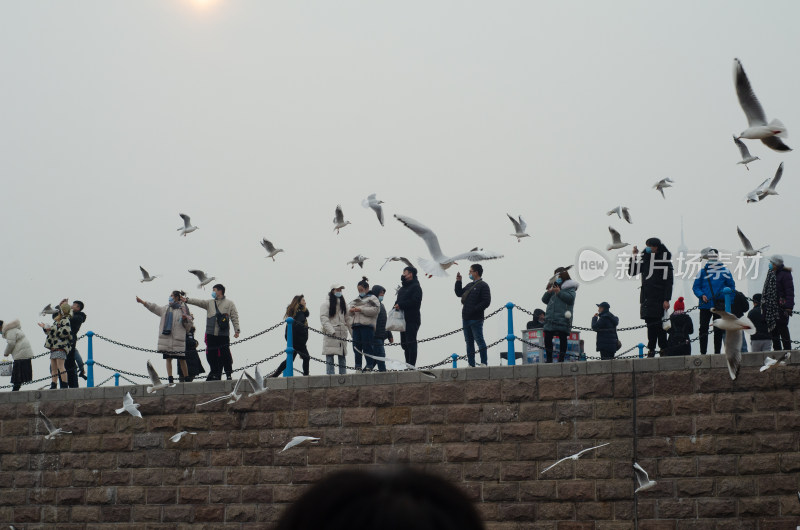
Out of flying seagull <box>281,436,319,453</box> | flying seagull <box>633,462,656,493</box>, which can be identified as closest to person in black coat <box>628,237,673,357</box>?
flying seagull <box>633,462,656,493</box>

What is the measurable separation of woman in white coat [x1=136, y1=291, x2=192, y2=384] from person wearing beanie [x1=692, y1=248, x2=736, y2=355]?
7.14m

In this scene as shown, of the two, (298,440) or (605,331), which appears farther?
(605,331)

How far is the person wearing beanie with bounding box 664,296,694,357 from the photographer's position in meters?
12.0

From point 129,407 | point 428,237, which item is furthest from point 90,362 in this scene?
point 428,237

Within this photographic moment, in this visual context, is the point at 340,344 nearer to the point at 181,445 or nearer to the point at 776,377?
the point at 181,445

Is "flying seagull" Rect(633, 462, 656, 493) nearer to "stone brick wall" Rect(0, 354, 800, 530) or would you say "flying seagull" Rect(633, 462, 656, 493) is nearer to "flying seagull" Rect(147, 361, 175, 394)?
"stone brick wall" Rect(0, 354, 800, 530)

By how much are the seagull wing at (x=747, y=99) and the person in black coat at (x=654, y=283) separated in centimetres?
400

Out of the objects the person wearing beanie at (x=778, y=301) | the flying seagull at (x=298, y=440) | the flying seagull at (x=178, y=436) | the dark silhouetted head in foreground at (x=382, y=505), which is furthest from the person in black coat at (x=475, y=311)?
the dark silhouetted head in foreground at (x=382, y=505)

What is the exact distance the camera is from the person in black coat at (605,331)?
14.0m

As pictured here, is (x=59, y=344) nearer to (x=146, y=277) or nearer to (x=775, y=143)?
(x=146, y=277)

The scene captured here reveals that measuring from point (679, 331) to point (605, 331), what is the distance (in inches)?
39.2

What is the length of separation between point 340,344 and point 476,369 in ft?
8.55

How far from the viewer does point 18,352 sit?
16.3m

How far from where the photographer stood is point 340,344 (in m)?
14.2
